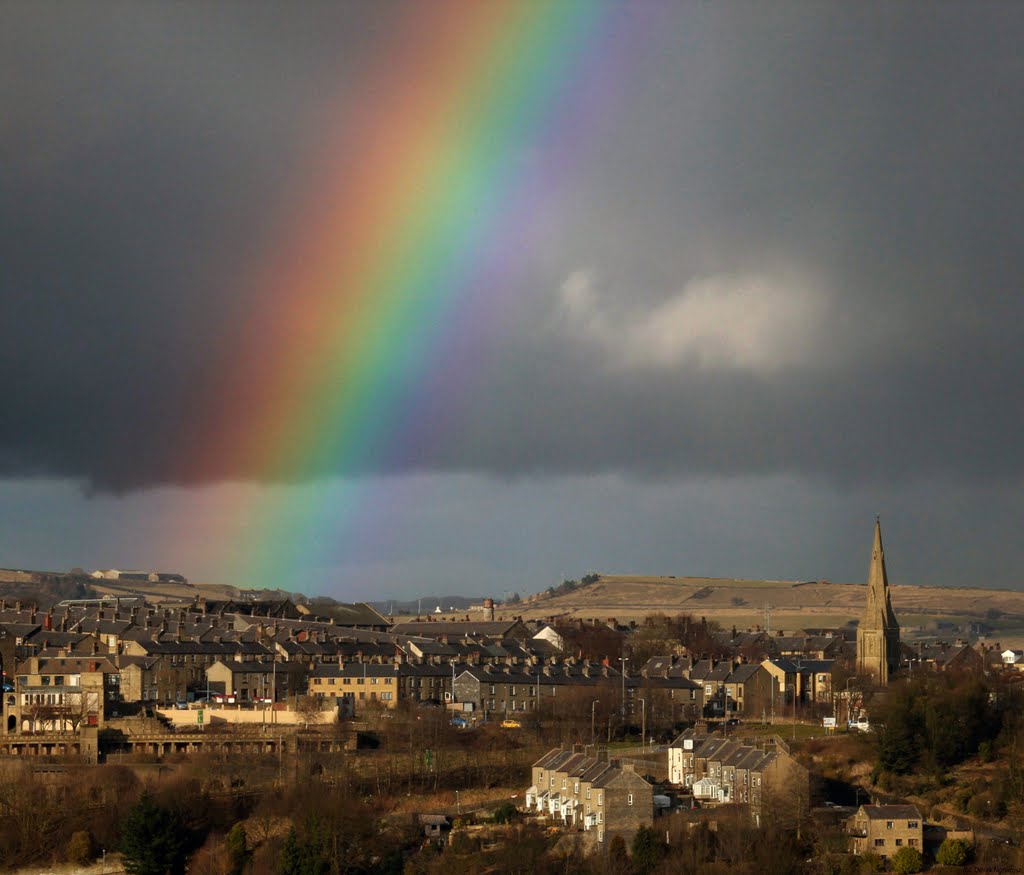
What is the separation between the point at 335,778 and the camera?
88.1 m

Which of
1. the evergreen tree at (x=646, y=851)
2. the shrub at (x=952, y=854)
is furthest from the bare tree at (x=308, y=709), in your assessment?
the shrub at (x=952, y=854)

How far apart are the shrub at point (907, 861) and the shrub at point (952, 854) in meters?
0.87

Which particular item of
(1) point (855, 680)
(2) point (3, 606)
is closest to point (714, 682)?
(1) point (855, 680)

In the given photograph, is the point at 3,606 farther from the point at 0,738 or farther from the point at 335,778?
the point at 335,778

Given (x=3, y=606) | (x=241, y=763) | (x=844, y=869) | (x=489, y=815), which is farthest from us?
(x=3, y=606)

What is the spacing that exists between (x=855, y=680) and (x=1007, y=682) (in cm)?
1517

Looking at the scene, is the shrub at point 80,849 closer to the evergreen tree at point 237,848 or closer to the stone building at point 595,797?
the evergreen tree at point 237,848

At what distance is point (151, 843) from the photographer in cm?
8138

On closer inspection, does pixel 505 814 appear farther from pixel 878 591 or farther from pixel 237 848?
pixel 878 591

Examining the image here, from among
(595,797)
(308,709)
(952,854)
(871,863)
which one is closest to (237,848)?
(595,797)

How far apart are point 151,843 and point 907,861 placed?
112 feet

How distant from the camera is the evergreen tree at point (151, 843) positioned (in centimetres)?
8144

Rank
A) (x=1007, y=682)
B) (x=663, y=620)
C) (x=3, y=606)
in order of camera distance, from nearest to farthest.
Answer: (x=1007, y=682) → (x=3, y=606) → (x=663, y=620)

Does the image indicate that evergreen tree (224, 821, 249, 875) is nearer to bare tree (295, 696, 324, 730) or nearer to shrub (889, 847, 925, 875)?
bare tree (295, 696, 324, 730)
